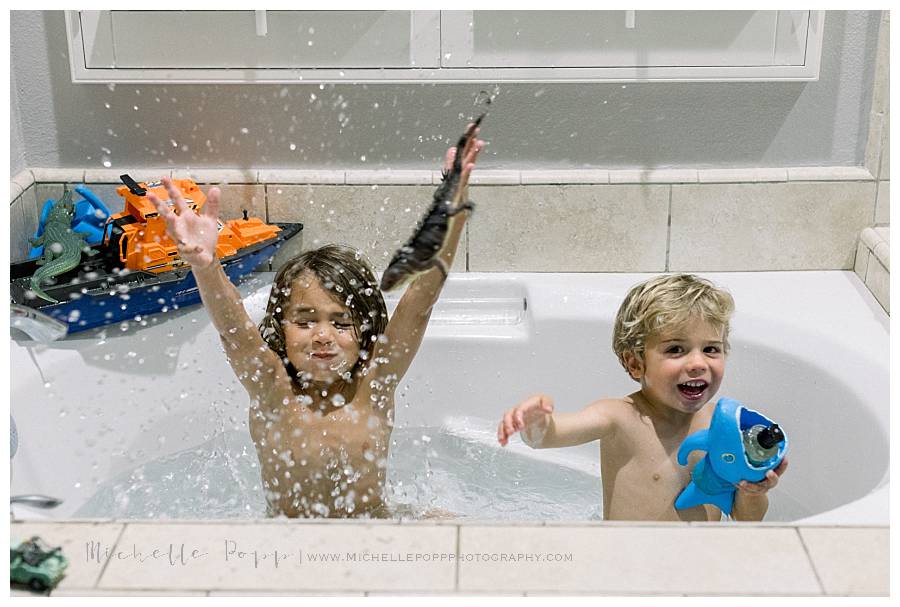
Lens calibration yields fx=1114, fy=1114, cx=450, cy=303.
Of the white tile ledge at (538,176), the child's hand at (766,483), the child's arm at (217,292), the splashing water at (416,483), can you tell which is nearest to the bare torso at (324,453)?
the child's arm at (217,292)

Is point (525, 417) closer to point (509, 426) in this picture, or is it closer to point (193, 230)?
point (509, 426)

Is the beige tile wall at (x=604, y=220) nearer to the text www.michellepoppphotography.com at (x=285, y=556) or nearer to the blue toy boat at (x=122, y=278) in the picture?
the blue toy boat at (x=122, y=278)

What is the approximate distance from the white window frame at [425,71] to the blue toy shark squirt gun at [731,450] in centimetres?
84

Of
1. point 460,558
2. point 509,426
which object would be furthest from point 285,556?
point 509,426

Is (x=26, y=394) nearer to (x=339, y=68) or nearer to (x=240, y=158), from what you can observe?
(x=240, y=158)

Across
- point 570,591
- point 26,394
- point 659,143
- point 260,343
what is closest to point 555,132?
point 659,143

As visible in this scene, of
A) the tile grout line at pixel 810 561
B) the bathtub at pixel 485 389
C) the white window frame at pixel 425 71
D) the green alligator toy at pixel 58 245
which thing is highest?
the white window frame at pixel 425 71

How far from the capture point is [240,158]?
88.8 inches

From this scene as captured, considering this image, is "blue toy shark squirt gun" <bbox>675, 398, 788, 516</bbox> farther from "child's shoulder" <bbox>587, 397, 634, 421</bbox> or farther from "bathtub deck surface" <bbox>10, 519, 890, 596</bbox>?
"bathtub deck surface" <bbox>10, 519, 890, 596</bbox>

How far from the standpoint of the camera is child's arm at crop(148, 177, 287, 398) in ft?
4.98

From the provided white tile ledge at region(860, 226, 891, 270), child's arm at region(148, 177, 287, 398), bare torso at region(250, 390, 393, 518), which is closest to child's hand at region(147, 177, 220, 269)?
child's arm at region(148, 177, 287, 398)

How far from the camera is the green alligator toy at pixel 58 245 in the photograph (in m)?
2.00

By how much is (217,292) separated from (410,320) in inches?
10.9

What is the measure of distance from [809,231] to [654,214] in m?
0.32
